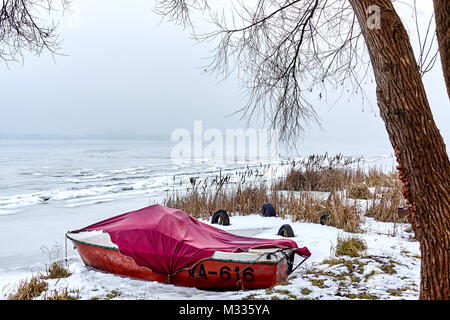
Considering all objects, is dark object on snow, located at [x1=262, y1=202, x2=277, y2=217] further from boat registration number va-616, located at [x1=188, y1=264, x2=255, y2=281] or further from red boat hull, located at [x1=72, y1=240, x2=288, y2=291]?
boat registration number va-616, located at [x1=188, y1=264, x2=255, y2=281]

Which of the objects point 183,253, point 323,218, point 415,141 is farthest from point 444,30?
point 323,218

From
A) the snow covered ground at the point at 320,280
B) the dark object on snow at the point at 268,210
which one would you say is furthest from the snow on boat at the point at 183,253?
the dark object on snow at the point at 268,210

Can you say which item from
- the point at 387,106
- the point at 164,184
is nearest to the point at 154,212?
the point at 387,106

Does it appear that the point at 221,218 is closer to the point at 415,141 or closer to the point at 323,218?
the point at 323,218

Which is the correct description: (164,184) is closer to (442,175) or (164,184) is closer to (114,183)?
(114,183)

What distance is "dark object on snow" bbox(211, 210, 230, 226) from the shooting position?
27.8 ft

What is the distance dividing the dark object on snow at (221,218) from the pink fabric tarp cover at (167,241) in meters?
2.83

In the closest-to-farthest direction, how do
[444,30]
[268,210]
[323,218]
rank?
1. [444,30]
2. [323,218]
3. [268,210]

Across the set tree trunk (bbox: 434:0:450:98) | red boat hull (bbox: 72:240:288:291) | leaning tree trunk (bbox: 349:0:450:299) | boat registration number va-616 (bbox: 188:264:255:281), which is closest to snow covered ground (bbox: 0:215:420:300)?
red boat hull (bbox: 72:240:288:291)

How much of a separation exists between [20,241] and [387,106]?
8.87 m

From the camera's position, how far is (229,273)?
188 inches

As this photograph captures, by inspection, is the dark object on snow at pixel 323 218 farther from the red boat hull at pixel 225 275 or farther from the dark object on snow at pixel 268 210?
the red boat hull at pixel 225 275

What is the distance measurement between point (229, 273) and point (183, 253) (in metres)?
0.65
